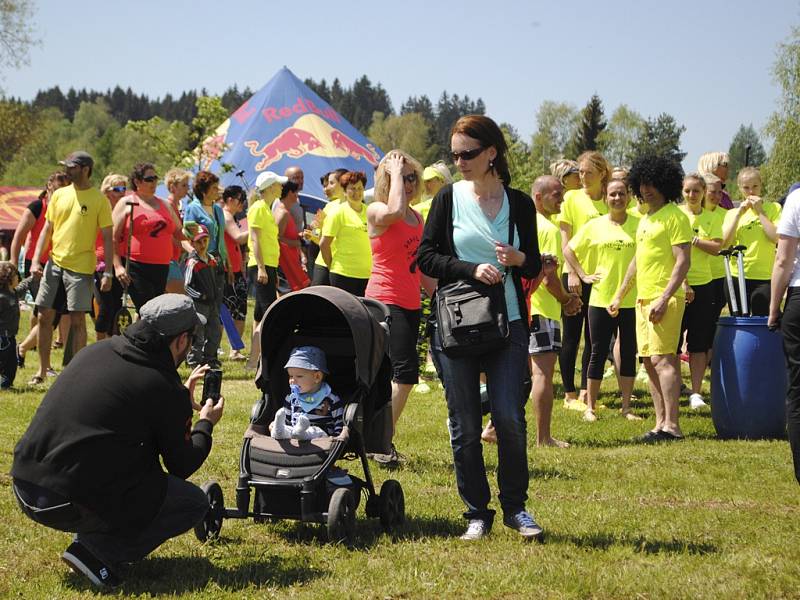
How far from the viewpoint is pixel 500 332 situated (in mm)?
5219

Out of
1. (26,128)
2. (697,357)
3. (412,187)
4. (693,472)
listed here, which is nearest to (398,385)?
(412,187)

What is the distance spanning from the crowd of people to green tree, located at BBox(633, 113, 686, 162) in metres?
112

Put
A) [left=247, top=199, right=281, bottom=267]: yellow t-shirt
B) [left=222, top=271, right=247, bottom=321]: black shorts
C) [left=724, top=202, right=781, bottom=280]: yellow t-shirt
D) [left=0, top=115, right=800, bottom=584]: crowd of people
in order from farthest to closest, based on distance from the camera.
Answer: [left=222, top=271, right=247, bottom=321]: black shorts, [left=247, top=199, right=281, bottom=267]: yellow t-shirt, [left=724, top=202, right=781, bottom=280]: yellow t-shirt, [left=0, top=115, right=800, bottom=584]: crowd of people

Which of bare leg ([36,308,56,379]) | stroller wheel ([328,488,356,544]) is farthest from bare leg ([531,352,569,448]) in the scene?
bare leg ([36,308,56,379])

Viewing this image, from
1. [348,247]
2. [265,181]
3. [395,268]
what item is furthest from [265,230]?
[395,268]

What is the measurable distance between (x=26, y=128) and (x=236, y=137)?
104 ft

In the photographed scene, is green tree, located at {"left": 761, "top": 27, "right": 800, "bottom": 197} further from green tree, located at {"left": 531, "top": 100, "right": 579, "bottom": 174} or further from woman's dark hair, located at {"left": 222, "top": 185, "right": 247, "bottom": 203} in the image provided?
green tree, located at {"left": 531, "top": 100, "right": 579, "bottom": 174}

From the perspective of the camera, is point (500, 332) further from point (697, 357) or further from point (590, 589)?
point (697, 357)

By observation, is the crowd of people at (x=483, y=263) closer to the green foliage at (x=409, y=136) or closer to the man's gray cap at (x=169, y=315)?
the man's gray cap at (x=169, y=315)

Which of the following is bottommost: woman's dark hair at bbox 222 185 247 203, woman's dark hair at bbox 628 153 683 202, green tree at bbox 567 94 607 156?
woman's dark hair at bbox 628 153 683 202

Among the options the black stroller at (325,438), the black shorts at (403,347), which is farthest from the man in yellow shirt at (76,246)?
the black stroller at (325,438)

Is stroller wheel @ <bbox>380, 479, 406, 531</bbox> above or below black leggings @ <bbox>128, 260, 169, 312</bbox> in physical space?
below

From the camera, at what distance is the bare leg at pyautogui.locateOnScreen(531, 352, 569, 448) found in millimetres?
8117

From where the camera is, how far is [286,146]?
3378cm
